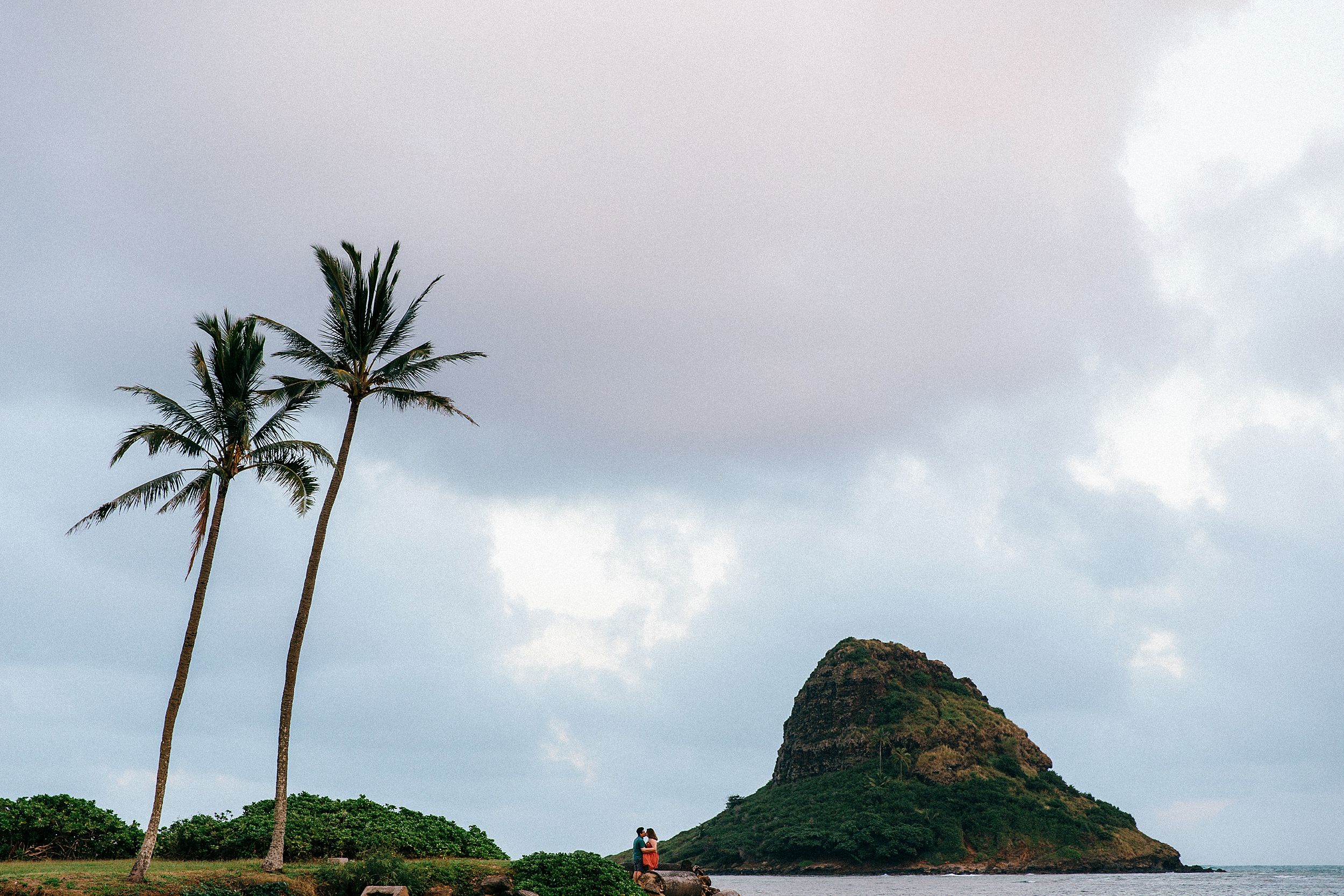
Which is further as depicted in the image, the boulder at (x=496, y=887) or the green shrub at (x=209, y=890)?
the boulder at (x=496, y=887)

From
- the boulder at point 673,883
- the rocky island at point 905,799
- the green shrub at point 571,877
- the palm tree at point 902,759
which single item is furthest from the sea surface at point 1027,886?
the green shrub at point 571,877

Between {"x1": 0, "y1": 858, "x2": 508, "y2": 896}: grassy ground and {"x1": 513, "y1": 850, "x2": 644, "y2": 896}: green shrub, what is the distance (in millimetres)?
634

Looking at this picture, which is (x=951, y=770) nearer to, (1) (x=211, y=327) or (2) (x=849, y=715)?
(2) (x=849, y=715)

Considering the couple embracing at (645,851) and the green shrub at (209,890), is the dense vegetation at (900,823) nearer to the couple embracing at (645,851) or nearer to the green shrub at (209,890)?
the couple embracing at (645,851)

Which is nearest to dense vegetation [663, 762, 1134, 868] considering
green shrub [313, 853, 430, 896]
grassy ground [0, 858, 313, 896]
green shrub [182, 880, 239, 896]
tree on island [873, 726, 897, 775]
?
tree on island [873, 726, 897, 775]

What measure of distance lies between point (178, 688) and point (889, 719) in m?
142

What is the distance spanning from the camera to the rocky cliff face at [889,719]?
14875 cm

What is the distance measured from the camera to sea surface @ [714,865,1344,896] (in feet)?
239

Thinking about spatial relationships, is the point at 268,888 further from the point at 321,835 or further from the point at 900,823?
the point at 900,823

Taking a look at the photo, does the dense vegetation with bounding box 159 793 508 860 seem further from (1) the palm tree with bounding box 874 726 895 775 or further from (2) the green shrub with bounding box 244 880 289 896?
(1) the palm tree with bounding box 874 726 895 775

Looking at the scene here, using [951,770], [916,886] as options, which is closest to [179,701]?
[916,886]

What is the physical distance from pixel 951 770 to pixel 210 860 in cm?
12857

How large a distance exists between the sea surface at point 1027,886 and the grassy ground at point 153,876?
46544 millimetres

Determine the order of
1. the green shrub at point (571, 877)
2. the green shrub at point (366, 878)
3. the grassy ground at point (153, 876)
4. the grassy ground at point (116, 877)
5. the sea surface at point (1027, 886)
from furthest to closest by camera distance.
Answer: the sea surface at point (1027, 886) → the green shrub at point (571, 877) → the green shrub at point (366, 878) → the grassy ground at point (153, 876) → the grassy ground at point (116, 877)
